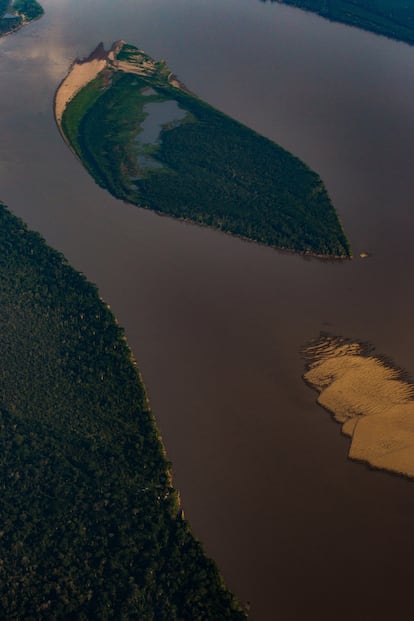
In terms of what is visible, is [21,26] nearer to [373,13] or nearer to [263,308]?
[373,13]

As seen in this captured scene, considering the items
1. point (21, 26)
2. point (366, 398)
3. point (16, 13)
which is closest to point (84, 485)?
point (366, 398)

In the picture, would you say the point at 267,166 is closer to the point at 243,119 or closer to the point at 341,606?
the point at 243,119

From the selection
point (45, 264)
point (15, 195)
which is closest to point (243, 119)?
point (15, 195)

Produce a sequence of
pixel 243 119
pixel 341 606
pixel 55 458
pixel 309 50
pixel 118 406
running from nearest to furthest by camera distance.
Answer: pixel 341 606, pixel 55 458, pixel 118 406, pixel 243 119, pixel 309 50

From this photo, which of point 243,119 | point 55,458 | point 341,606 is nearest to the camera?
point 341,606

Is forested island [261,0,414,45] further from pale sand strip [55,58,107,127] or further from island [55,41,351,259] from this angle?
pale sand strip [55,58,107,127]

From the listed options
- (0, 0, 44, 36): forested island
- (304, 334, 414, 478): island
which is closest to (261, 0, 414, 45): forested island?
(0, 0, 44, 36): forested island

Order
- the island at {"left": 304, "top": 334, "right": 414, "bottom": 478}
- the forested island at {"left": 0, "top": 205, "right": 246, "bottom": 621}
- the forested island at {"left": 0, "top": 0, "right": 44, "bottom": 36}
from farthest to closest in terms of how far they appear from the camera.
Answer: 1. the forested island at {"left": 0, "top": 0, "right": 44, "bottom": 36}
2. the island at {"left": 304, "top": 334, "right": 414, "bottom": 478}
3. the forested island at {"left": 0, "top": 205, "right": 246, "bottom": 621}

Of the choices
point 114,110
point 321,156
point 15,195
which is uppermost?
point 321,156
